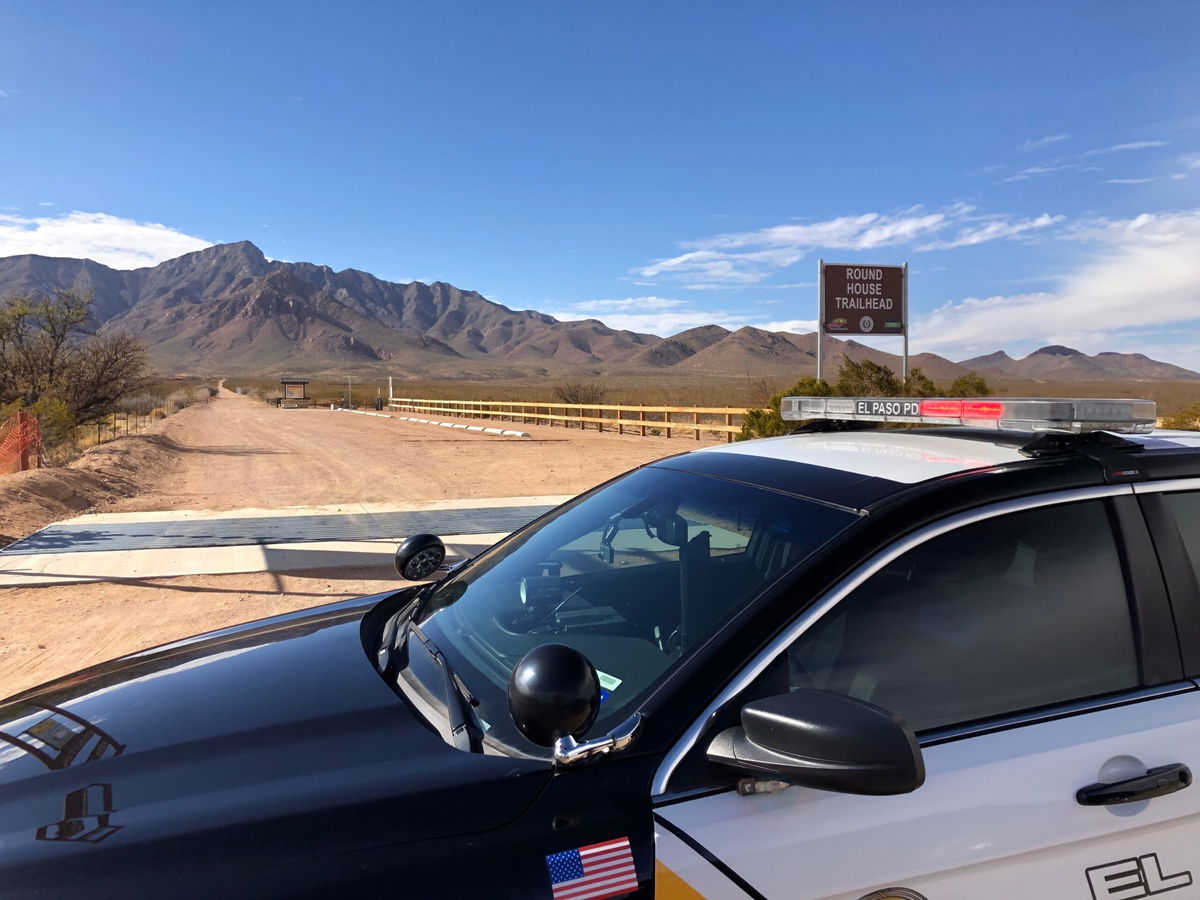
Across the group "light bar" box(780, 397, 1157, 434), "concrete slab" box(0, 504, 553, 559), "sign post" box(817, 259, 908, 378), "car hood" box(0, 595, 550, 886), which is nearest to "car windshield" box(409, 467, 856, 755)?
"car hood" box(0, 595, 550, 886)

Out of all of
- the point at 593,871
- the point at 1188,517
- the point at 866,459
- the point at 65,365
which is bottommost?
the point at 593,871

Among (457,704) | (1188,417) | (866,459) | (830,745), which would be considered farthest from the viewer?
(1188,417)

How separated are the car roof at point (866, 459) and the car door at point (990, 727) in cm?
17

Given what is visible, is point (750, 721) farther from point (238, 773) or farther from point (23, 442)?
point (23, 442)

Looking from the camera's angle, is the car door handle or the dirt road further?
the dirt road

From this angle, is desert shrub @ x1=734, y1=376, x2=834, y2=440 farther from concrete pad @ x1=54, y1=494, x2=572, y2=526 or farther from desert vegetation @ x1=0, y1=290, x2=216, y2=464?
desert vegetation @ x1=0, y1=290, x2=216, y2=464

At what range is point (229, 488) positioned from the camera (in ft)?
48.6

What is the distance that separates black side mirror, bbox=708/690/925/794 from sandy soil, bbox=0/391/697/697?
5067mm

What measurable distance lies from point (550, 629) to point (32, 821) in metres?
1.17

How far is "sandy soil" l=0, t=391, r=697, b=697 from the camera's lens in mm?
6395

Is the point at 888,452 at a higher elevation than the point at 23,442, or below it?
higher

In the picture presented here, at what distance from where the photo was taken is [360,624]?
2678mm

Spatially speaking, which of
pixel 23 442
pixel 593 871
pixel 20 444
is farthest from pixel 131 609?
pixel 23 442

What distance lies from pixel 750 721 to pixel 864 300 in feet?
64.7
